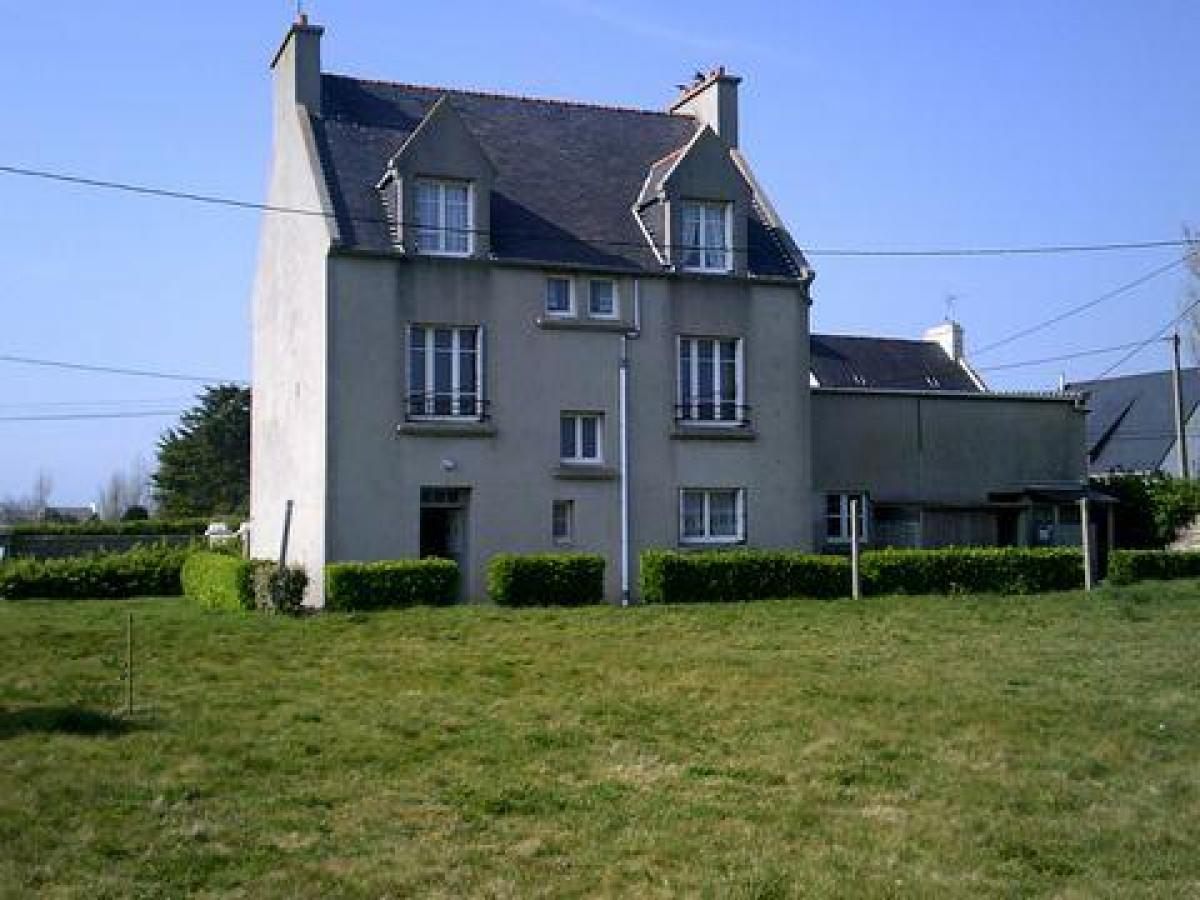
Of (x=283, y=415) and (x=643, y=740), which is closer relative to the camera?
(x=643, y=740)

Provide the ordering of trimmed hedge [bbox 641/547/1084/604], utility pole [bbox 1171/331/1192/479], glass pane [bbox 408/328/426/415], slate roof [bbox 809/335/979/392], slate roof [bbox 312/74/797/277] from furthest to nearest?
1. slate roof [bbox 809/335/979/392]
2. utility pole [bbox 1171/331/1192/479]
3. slate roof [bbox 312/74/797/277]
4. glass pane [bbox 408/328/426/415]
5. trimmed hedge [bbox 641/547/1084/604]

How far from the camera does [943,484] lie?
3319 centimetres

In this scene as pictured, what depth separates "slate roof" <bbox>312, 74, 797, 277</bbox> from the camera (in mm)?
27125

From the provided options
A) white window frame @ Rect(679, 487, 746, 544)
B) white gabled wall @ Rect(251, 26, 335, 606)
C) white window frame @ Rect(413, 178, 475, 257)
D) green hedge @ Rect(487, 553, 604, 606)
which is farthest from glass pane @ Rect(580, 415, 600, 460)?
white gabled wall @ Rect(251, 26, 335, 606)

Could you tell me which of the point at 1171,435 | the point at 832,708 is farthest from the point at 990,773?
the point at 1171,435

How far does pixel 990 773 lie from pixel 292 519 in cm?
1970

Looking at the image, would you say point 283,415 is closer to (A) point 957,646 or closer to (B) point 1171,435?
(A) point 957,646

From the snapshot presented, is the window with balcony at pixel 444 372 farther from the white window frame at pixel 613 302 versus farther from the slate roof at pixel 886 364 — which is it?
the slate roof at pixel 886 364

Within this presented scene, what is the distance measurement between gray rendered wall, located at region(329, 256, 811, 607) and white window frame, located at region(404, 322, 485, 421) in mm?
159

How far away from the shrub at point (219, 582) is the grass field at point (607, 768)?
20.0 feet

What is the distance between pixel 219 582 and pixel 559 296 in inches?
345

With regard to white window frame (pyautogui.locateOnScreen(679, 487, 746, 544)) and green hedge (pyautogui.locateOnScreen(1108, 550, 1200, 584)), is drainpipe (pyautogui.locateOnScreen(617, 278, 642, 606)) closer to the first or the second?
white window frame (pyautogui.locateOnScreen(679, 487, 746, 544))

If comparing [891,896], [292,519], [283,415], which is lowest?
[891,896]

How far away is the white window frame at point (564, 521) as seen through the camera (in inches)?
1072
